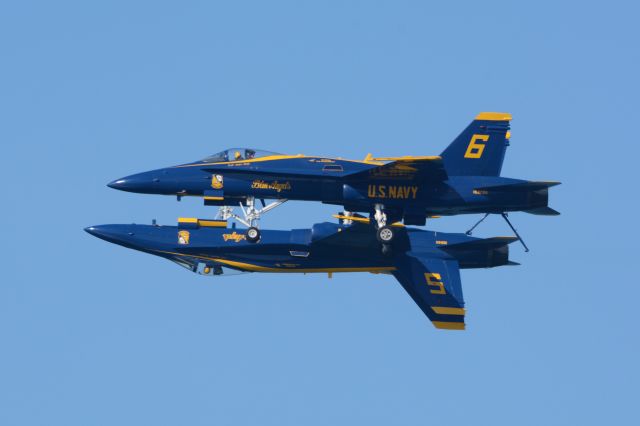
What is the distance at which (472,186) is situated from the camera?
4703 cm

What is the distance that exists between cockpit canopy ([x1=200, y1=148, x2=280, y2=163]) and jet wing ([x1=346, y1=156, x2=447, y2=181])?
138 inches

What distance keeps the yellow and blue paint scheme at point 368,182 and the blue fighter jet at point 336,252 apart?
2373mm

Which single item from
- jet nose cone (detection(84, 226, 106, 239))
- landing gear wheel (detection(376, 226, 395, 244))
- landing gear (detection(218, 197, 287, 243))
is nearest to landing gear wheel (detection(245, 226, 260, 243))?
landing gear (detection(218, 197, 287, 243))

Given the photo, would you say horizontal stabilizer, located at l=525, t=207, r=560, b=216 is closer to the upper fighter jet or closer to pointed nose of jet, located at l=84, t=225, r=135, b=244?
the upper fighter jet

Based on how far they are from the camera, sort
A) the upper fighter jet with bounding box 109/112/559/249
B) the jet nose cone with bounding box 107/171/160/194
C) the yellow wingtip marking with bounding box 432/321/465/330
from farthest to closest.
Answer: the yellow wingtip marking with bounding box 432/321/465/330
the jet nose cone with bounding box 107/171/160/194
the upper fighter jet with bounding box 109/112/559/249

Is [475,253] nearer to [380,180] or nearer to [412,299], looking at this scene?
[412,299]

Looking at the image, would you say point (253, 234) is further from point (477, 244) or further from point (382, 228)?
point (477, 244)

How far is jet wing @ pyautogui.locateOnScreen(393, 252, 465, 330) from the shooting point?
49.6 metres

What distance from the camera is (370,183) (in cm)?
4681

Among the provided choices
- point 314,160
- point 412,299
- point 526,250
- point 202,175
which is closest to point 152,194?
point 202,175

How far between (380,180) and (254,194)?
463cm

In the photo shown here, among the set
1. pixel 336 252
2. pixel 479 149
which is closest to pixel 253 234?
pixel 336 252

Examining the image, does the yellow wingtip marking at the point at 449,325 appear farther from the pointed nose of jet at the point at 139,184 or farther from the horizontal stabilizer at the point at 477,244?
the pointed nose of jet at the point at 139,184

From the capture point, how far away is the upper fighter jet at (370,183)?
46750 mm
